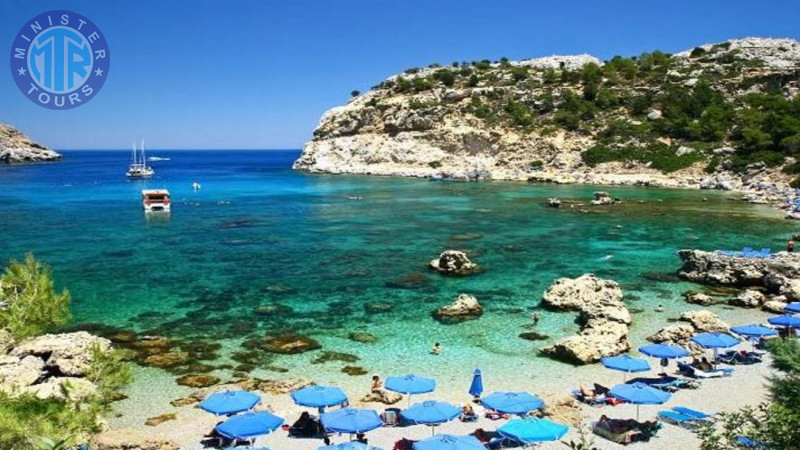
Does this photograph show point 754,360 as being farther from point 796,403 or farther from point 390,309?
point 390,309

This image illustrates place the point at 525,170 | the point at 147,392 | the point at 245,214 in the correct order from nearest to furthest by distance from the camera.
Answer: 1. the point at 147,392
2. the point at 245,214
3. the point at 525,170

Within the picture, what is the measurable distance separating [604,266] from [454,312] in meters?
16.2

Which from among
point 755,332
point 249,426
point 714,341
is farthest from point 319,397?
point 755,332

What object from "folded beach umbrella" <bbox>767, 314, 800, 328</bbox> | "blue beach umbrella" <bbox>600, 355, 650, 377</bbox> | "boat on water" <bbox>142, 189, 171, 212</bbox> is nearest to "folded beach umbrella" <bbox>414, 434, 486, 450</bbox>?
"blue beach umbrella" <bbox>600, 355, 650, 377</bbox>

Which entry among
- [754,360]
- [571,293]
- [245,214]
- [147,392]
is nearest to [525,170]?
[245,214]

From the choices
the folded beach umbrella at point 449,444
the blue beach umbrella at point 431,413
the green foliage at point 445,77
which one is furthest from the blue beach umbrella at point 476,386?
the green foliage at point 445,77

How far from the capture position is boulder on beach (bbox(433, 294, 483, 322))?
2981cm

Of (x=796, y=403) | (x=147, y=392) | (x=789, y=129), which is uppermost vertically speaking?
(x=789, y=129)

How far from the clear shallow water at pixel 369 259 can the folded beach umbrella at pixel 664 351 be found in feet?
10.7

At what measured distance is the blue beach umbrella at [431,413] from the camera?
1714cm

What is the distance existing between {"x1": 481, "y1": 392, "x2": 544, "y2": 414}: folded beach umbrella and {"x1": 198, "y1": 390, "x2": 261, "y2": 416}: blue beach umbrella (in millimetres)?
7234

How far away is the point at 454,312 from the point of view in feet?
98.8

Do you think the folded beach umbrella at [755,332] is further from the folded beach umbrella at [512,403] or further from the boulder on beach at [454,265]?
the boulder on beach at [454,265]

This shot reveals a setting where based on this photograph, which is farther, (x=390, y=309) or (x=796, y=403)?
(x=390, y=309)
